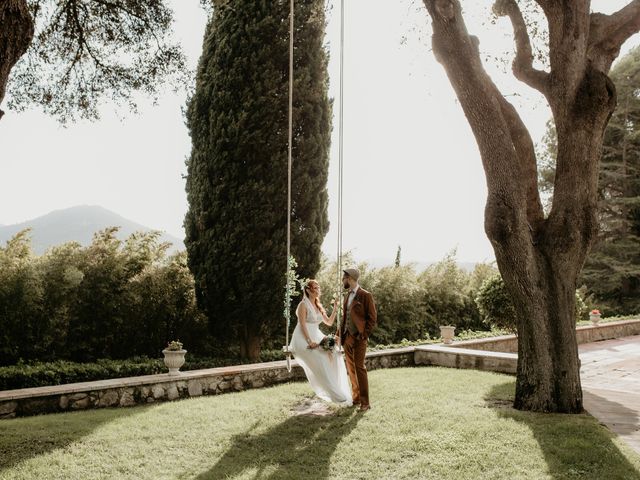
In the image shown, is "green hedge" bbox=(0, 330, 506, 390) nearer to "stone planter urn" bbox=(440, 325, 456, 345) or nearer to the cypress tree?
the cypress tree

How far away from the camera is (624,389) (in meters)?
8.48

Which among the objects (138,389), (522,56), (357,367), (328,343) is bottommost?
(138,389)

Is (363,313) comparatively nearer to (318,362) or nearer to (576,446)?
(318,362)

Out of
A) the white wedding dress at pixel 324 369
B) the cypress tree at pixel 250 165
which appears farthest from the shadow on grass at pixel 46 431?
the cypress tree at pixel 250 165

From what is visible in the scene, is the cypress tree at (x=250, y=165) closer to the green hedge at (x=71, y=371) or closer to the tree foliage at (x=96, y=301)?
the tree foliage at (x=96, y=301)

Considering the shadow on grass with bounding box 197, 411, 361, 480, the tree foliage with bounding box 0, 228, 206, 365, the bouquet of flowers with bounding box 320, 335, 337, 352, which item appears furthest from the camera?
the tree foliage with bounding box 0, 228, 206, 365

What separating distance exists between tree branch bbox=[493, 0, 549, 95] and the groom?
351cm

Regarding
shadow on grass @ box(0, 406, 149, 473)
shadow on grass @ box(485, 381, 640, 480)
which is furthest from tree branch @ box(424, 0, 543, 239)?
shadow on grass @ box(0, 406, 149, 473)

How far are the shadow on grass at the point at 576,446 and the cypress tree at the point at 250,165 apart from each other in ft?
17.2

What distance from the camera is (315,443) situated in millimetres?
5430

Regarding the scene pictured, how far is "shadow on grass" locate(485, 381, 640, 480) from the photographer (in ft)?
14.7

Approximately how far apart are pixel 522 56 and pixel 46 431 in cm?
744

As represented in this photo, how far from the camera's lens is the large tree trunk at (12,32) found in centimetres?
335

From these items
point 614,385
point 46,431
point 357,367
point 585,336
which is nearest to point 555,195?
point 357,367
